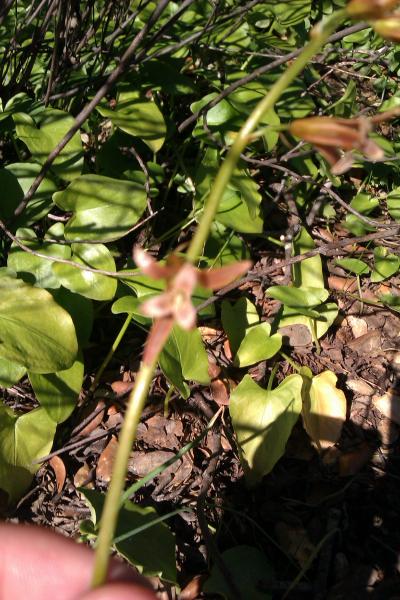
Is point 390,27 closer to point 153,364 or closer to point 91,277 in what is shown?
point 153,364

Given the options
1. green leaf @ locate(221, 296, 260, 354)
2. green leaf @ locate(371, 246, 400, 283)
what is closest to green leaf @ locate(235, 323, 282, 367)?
green leaf @ locate(221, 296, 260, 354)

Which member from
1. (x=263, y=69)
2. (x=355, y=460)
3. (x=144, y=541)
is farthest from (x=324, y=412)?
(x=263, y=69)

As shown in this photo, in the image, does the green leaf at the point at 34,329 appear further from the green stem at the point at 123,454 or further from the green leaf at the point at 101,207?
the green stem at the point at 123,454

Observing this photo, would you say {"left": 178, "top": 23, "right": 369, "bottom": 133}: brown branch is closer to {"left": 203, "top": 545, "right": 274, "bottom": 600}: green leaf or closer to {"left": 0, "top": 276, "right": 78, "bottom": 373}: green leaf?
{"left": 0, "top": 276, "right": 78, "bottom": 373}: green leaf

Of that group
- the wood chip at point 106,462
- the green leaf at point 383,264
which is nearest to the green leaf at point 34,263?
the wood chip at point 106,462

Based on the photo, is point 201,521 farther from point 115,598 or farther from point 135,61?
point 135,61

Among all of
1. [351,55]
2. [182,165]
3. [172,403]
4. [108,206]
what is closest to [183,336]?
[172,403]
